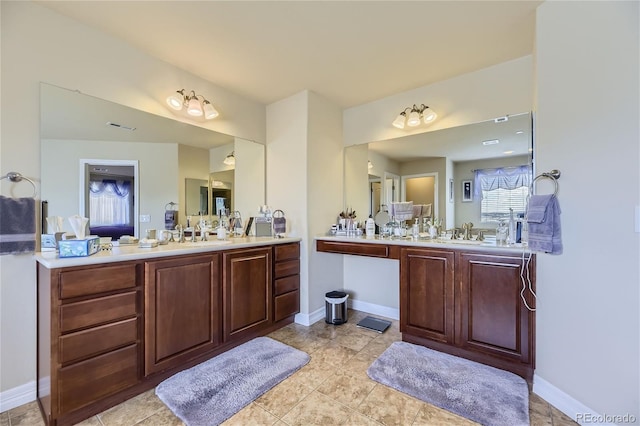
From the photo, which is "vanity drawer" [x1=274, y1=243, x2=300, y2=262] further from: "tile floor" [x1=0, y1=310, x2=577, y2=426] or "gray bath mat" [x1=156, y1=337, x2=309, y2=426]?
"tile floor" [x1=0, y1=310, x2=577, y2=426]

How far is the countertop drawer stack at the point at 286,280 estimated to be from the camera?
109 inches

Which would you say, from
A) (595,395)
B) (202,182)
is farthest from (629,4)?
(202,182)

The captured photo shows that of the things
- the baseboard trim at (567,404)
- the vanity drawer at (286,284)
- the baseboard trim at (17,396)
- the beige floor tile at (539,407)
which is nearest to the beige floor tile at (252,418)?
the vanity drawer at (286,284)

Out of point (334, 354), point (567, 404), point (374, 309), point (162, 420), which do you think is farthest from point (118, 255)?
point (567, 404)

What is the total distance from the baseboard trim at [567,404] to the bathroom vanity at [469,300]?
0.48ft

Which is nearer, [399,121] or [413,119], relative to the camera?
[413,119]

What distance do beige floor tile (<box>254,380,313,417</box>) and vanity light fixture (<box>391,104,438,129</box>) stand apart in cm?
262

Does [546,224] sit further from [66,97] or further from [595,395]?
[66,97]

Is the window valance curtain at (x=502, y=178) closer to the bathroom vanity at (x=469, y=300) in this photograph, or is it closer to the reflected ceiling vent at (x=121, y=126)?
the bathroom vanity at (x=469, y=300)

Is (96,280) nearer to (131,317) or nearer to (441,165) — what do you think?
(131,317)

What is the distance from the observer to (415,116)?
2873mm

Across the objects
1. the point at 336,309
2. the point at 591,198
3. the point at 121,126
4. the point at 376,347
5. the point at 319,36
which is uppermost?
the point at 319,36

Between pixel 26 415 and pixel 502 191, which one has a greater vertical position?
pixel 502 191

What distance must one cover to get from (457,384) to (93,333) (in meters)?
2.32
